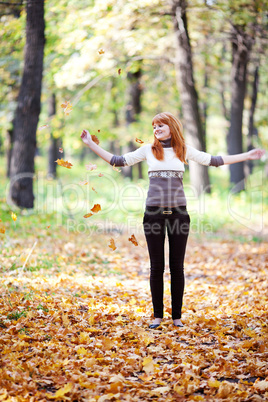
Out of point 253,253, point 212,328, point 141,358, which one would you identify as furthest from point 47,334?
point 253,253

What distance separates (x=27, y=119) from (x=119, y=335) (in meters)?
7.18

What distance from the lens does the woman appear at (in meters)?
4.00

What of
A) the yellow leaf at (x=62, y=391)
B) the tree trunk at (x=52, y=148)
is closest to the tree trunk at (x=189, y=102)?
the tree trunk at (x=52, y=148)

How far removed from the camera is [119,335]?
12.9 ft

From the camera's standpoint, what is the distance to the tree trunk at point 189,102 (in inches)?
488

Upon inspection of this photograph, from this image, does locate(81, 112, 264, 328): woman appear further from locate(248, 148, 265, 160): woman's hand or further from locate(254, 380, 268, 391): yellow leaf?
locate(254, 380, 268, 391): yellow leaf

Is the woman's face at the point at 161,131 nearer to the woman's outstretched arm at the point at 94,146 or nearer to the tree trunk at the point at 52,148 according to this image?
the woman's outstretched arm at the point at 94,146

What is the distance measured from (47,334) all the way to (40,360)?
53 cm

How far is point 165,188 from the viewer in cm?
399

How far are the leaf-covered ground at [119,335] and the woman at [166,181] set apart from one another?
792 mm

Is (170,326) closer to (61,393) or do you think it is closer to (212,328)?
(212,328)

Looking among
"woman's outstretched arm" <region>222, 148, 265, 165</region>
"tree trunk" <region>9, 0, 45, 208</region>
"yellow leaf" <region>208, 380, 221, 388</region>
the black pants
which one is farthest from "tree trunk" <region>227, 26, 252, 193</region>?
"yellow leaf" <region>208, 380, 221, 388</region>

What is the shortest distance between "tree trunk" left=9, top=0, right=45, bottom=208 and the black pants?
21.3ft

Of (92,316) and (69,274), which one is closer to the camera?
(92,316)
